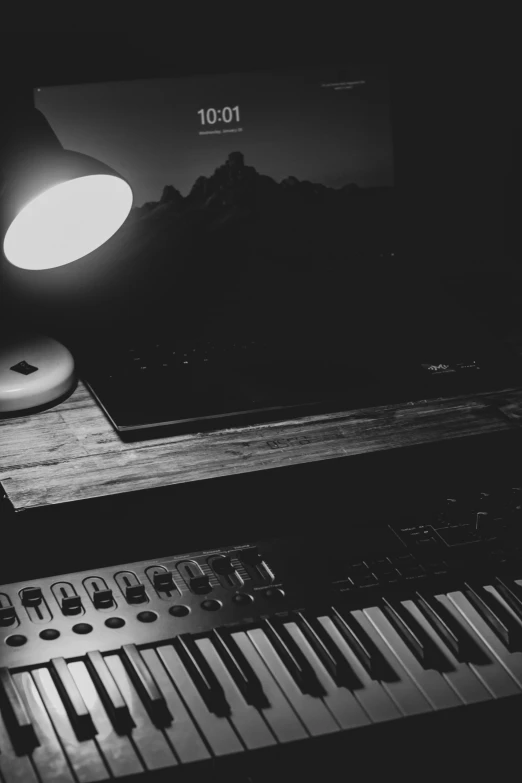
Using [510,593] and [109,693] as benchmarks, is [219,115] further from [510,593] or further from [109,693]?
[109,693]

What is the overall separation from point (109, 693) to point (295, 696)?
18 cm

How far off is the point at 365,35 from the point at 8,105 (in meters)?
0.75

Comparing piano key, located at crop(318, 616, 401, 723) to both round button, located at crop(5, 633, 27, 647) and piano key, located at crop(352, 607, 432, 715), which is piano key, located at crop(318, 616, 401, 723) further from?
round button, located at crop(5, 633, 27, 647)

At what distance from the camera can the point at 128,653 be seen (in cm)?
103

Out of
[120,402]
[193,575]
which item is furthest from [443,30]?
[193,575]

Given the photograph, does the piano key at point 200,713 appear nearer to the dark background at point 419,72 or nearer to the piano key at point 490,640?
the piano key at point 490,640

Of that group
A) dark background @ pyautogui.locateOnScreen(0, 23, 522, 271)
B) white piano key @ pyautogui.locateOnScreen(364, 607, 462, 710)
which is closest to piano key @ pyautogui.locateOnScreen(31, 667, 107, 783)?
white piano key @ pyautogui.locateOnScreen(364, 607, 462, 710)

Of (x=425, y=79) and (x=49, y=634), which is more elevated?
(x=425, y=79)

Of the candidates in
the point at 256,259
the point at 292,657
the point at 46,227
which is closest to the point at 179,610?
the point at 292,657

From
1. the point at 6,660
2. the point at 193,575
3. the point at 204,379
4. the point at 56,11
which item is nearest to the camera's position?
the point at 6,660

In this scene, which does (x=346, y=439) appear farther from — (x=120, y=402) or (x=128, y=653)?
(x=128, y=653)

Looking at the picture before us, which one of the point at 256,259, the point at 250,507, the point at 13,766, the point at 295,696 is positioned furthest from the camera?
the point at 256,259

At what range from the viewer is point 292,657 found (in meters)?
1.04

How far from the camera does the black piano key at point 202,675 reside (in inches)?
38.3
